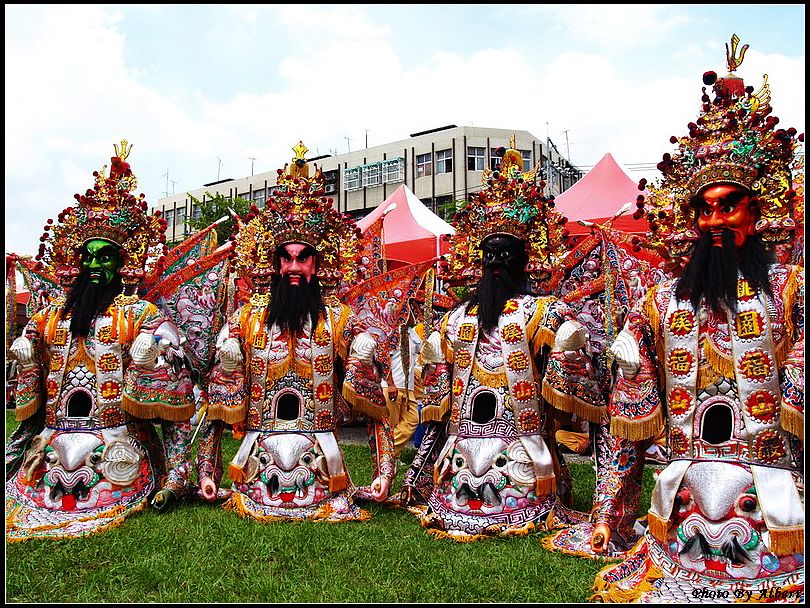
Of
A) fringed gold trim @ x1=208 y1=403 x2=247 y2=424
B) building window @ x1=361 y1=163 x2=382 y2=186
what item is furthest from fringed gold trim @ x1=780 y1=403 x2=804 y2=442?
building window @ x1=361 y1=163 x2=382 y2=186

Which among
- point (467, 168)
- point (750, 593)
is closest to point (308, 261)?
→ point (750, 593)

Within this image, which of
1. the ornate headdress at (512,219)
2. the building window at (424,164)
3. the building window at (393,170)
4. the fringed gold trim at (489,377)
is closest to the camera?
the fringed gold trim at (489,377)

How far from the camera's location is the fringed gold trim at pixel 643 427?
10.1 ft

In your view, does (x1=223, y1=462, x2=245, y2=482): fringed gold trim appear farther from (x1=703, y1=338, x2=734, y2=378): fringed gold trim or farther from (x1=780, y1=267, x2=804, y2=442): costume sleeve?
(x1=780, y1=267, x2=804, y2=442): costume sleeve

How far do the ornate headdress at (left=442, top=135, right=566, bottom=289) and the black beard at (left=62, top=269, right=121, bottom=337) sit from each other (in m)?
2.33

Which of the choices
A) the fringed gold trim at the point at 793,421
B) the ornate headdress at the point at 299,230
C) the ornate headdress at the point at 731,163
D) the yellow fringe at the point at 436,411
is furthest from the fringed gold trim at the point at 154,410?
the fringed gold trim at the point at 793,421

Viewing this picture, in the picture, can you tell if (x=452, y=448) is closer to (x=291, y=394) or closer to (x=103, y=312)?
(x=291, y=394)

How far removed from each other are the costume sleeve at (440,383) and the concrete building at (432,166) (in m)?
18.6

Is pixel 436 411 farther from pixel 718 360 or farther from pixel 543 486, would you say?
pixel 718 360

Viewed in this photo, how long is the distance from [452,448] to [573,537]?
88cm

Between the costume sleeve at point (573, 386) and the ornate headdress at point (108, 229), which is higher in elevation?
the ornate headdress at point (108, 229)

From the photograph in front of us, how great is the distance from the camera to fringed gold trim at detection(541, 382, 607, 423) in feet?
12.5

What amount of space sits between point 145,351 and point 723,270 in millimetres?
3385

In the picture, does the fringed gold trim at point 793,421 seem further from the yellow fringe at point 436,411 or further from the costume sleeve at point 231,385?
the costume sleeve at point 231,385
